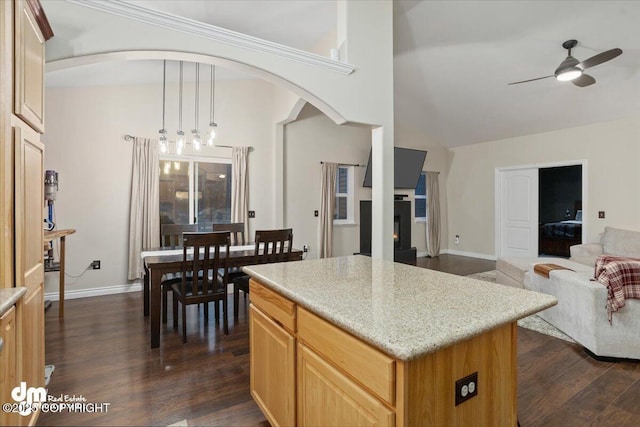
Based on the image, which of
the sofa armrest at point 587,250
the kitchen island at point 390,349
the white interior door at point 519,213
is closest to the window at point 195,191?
the kitchen island at point 390,349

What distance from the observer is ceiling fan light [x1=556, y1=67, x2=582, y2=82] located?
3.58 m

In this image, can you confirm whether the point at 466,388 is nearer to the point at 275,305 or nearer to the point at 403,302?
the point at 403,302

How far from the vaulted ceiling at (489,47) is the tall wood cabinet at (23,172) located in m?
0.69

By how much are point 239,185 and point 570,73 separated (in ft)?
14.7

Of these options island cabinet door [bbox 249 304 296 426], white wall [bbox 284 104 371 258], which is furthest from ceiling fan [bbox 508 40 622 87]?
island cabinet door [bbox 249 304 296 426]

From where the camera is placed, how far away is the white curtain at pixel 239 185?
509cm

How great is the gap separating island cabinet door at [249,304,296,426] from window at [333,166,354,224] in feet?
15.2

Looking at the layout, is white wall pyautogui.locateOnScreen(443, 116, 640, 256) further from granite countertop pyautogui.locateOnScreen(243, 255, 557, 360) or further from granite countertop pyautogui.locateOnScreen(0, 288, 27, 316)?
granite countertop pyautogui.locateOnScreen(0, 288, 27, 316)

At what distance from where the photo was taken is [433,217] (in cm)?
746

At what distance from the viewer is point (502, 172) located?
22.6 ft

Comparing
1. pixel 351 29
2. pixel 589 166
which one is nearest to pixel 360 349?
pixel 351 29

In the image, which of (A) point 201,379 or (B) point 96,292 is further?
(B) point 96,292

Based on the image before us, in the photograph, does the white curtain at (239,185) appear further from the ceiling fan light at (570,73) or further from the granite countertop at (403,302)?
the ceiling fan light at (570,73)

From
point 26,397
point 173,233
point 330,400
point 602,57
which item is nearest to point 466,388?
point 330,400
